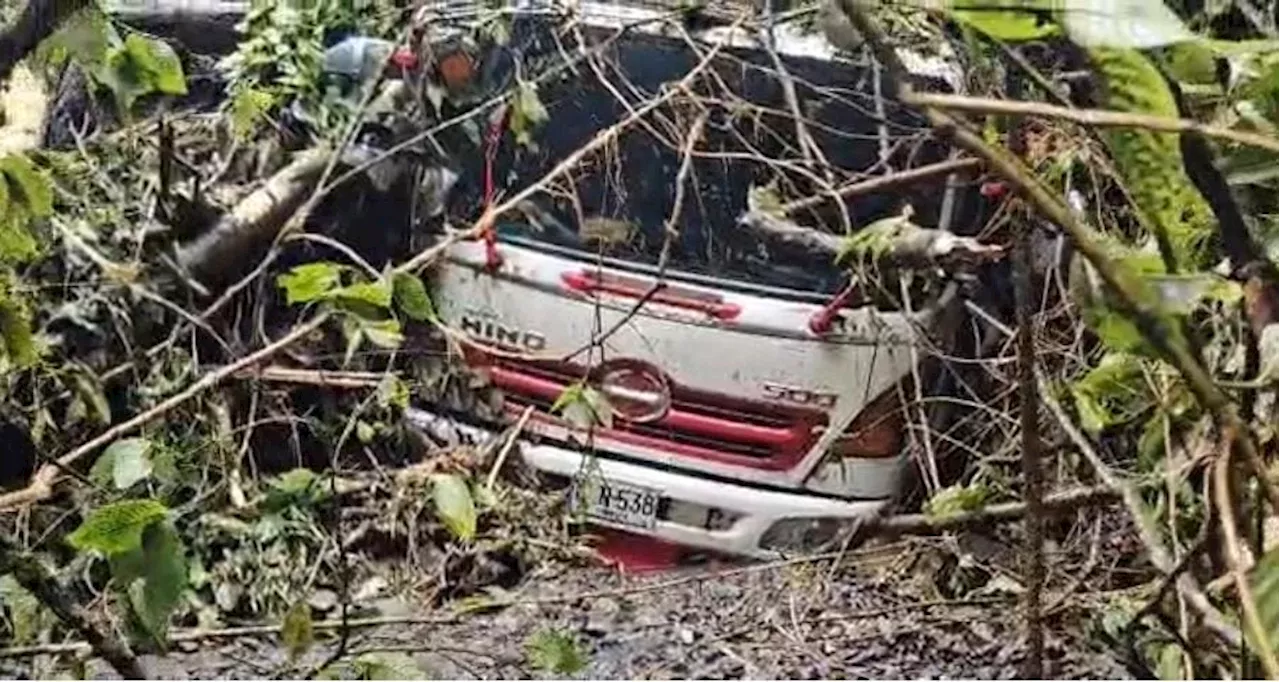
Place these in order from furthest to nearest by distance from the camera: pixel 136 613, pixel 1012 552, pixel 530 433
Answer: pixel 530 433 < pixel 1012 552 < pixel 136 613

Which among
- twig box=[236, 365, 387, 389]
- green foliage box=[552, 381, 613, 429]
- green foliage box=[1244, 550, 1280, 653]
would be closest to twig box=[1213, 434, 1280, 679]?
green foliage box=[1244, 550, 1280, 653]

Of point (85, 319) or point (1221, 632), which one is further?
point (85, 319)

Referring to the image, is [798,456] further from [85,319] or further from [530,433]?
[85,319]

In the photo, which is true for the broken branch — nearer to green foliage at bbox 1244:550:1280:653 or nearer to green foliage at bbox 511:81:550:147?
green foliage at bbox 511:81:550:147

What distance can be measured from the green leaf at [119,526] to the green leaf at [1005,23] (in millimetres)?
353

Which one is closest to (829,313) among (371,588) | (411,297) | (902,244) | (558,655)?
(902,244)

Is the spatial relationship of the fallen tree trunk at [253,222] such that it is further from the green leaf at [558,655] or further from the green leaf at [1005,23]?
the green leaf at [1005,23]

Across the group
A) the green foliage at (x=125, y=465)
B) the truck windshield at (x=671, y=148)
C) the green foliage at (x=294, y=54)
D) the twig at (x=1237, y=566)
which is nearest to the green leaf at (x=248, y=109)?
the green foliage at (x=294, y=54)

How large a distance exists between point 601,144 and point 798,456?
33 centimetres

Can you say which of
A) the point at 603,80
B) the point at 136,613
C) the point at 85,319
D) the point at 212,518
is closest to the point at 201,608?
the point at 212,518

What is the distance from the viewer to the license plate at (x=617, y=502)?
138 centimetres

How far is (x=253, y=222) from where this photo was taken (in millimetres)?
1365

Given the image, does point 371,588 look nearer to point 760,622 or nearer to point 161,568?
point 760,622

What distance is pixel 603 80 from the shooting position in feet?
4.40
